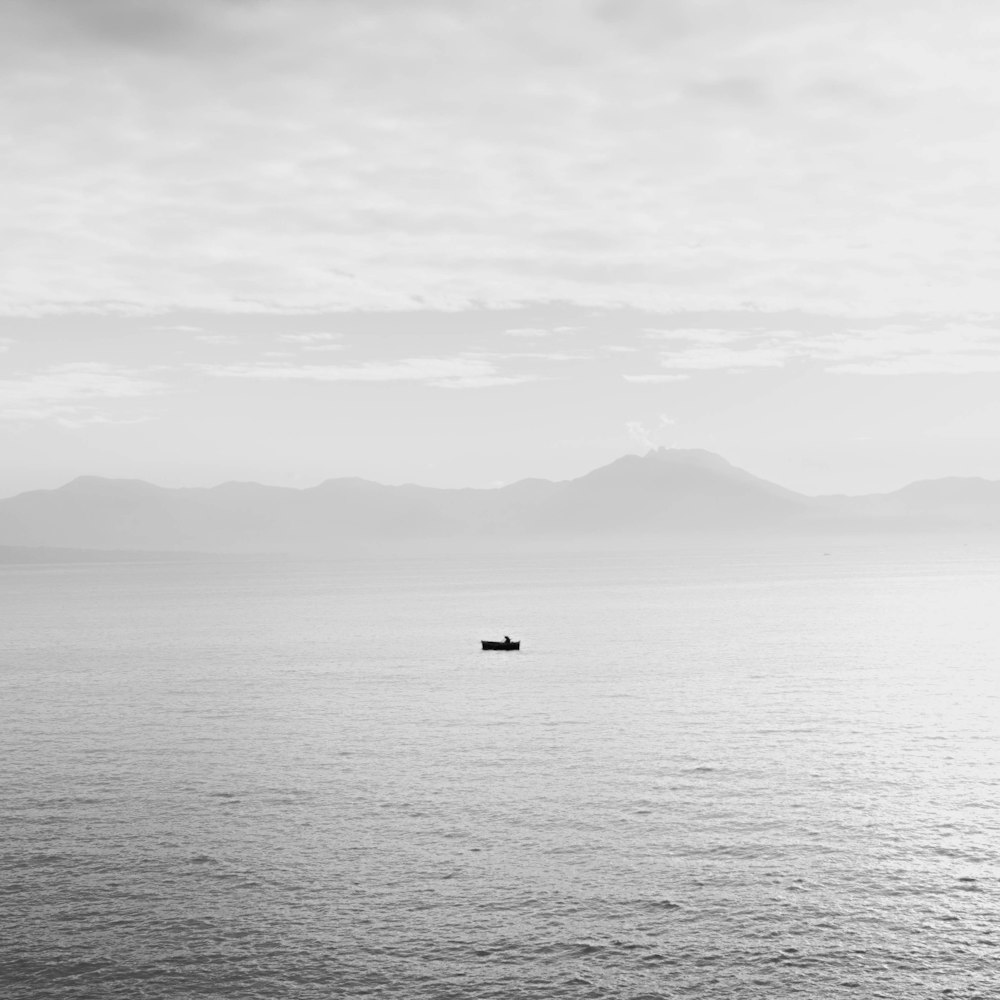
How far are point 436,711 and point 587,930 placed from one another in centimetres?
6953

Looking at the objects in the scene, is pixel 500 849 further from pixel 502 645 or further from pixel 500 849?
pixel 502 645

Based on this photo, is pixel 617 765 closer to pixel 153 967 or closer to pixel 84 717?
pixel 153 967

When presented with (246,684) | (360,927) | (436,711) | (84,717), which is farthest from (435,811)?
(246,684)

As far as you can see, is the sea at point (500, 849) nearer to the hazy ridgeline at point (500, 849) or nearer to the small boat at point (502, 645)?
the hazy ridgeline at point (500, 849)

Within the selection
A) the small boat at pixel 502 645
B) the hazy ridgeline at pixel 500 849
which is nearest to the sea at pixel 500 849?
the hazy ridgeline at pixel 500 849

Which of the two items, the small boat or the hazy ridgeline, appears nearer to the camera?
the hazy ridgeline

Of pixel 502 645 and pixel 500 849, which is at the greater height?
pixel 502 645

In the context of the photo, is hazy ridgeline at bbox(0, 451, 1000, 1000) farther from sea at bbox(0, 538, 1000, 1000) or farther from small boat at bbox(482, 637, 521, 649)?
small boat at bbox(482, 637, 521, 649)

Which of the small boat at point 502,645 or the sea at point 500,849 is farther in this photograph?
the small boat at point 502,645

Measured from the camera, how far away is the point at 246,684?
497 feet

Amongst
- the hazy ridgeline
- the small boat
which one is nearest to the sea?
the hazy ridgeline

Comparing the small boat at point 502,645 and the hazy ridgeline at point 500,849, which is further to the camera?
the small boat at point 502,645

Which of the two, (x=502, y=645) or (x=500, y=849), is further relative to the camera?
(x=502, y=645)

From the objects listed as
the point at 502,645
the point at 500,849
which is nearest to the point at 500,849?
the point at 500,849
